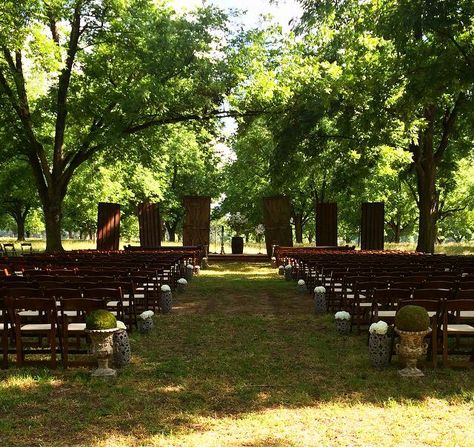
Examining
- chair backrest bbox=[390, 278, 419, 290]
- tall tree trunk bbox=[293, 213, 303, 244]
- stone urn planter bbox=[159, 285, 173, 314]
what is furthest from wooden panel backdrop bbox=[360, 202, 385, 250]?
chair backrest bbox=[390, 278, 419, 290]

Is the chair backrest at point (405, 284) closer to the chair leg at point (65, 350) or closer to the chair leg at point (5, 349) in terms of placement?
the chair leg at point (65, 350)

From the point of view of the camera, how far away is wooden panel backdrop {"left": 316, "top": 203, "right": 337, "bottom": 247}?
28766 mm

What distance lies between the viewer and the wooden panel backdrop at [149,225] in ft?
91.6

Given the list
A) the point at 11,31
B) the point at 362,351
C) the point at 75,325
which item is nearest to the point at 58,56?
the point at 11,31

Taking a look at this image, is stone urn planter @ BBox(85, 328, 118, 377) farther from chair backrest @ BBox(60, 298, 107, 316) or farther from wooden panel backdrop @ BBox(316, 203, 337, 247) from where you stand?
wooden panel backdrop @ BBox(316, 203, 337, 247)

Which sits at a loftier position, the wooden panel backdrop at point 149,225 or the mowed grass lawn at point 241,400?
the wooden panel backdrop at point 149,225

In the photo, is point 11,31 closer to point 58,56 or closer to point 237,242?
point 58,56

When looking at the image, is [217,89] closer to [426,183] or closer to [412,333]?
[426,183]

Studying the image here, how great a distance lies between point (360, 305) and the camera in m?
8.57

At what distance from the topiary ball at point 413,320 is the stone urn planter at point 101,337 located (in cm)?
341

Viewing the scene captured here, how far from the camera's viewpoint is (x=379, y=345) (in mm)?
6297

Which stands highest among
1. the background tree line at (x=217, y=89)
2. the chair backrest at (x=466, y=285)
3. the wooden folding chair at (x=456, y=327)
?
the background tree line at (x=217, y=89)

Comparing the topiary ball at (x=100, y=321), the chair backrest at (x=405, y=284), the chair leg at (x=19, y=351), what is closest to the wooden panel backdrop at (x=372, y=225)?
the chair backrest at (x=405, y=284)

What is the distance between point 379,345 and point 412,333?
0.55 metres
